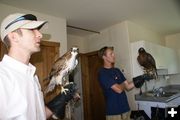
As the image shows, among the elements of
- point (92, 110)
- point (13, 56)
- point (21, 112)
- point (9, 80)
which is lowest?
point (92, 110)

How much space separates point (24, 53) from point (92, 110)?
10.2ft

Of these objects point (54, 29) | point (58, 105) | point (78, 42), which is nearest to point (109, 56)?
point (54, 29)

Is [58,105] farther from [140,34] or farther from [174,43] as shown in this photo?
[174,43]

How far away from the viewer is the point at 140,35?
143 inches

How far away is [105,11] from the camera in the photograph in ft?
8.95

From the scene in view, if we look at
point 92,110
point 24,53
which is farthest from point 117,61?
point 24,53

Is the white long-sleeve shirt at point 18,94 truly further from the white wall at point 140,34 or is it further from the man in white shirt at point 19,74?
the white wall at point 140,34

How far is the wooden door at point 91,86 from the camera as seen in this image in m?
3.78

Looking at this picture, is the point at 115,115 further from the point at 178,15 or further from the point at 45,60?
the point at 178,15

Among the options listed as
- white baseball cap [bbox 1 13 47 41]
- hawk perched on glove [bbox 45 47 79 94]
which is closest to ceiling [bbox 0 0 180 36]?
hawk perched on glove [bbox 45 47 79 94]

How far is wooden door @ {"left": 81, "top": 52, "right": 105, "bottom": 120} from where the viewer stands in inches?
149

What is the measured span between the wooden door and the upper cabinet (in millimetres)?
868

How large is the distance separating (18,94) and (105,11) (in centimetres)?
215

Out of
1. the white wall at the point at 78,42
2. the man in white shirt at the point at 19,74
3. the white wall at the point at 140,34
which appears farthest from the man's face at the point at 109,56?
the white wall at the point at 78,42
